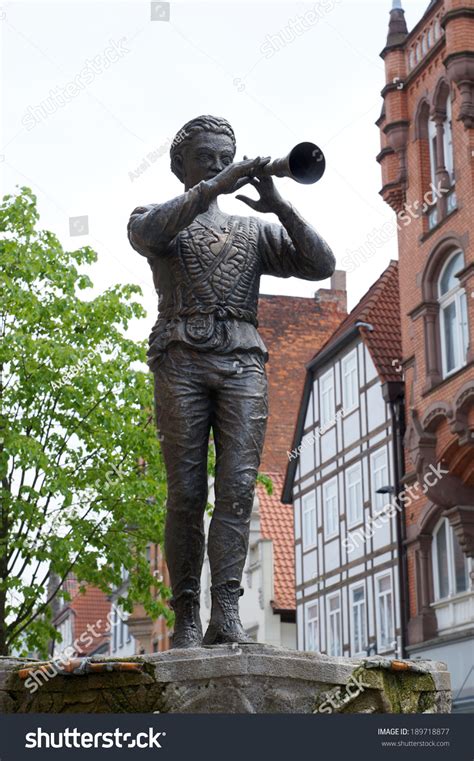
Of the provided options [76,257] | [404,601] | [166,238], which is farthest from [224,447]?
[404,601]

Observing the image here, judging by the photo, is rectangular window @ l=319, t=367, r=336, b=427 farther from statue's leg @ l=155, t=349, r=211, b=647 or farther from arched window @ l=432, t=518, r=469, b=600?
statue's leg @ l=155, t=349, r=211, b=647

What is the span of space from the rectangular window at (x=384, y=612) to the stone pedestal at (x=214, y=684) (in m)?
23.9

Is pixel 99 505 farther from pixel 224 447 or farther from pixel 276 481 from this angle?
pixel 276 481

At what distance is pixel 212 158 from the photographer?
256 inches

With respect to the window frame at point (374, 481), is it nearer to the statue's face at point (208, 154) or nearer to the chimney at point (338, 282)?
the chimney at point (338, 282)

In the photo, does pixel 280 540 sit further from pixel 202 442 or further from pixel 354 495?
pixel 202 442

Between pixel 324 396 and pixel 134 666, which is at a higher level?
pixel 324 396

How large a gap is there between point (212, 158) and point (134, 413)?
13056 millimetres

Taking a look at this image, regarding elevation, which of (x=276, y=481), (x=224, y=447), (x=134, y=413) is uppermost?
(x=276, y=481)

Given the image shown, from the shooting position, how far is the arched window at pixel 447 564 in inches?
1041

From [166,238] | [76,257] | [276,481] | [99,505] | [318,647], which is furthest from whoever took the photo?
[276,481]

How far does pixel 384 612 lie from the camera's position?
29.4 metres

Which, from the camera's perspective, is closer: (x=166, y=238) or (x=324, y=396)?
(x=166, y=238)

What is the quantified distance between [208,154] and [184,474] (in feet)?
5.24
